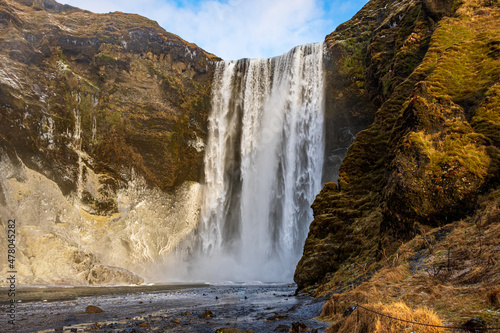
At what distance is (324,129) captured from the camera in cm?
3522

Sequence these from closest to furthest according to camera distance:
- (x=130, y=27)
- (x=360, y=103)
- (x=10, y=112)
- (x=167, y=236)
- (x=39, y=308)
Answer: (x=39, y=308) < (x=10, y=112) < (x=360, y=103) < (x=167, y=236) < (x=130, y=27)

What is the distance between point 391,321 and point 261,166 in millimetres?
34504

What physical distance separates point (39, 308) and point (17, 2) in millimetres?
42448

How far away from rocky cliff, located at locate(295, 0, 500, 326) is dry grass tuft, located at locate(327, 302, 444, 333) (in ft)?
5.08

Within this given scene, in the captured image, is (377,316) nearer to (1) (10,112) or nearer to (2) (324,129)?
(2) (324,129)

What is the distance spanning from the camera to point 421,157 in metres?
11.4

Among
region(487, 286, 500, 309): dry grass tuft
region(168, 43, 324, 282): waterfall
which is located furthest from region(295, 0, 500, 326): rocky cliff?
region(168, 43, 324, 282): waterfall

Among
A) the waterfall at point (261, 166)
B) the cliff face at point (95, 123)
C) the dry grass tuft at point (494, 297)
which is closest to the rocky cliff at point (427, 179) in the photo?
the dry grass tuft at point (494, 297)

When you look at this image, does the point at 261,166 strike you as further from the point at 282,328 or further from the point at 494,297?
the point at 494,297

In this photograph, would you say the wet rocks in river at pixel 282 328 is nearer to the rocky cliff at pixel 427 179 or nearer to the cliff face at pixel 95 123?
the rocky cliff at pixel 427 179

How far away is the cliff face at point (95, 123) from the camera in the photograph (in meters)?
31.2

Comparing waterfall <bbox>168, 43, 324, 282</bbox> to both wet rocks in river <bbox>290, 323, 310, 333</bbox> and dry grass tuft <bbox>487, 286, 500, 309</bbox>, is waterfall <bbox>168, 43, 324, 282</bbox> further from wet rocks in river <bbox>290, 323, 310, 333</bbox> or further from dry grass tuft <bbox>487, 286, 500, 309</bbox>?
dry grass tuft <bbox>487, 286, 500, 309</bbox>

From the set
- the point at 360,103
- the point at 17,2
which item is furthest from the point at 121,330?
the point at 17,2

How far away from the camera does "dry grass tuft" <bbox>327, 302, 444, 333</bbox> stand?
4515 mm
